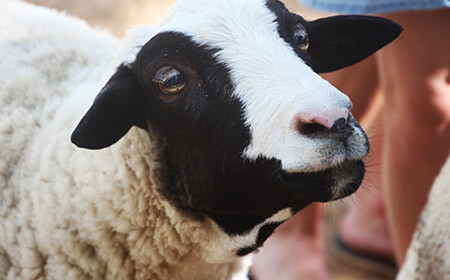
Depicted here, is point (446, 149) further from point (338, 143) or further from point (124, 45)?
point (124, 45)

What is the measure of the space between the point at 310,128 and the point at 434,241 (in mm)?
883

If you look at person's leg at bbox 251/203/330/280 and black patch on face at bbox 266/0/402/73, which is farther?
person's leg at bbox 251/203/330/280

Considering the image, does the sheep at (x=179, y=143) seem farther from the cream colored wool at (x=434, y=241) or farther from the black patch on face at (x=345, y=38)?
the cream colored wool at (x=434, y=241)

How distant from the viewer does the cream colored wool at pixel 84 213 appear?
7.17ft

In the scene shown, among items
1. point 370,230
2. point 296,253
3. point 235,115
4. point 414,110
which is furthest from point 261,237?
point 370,230

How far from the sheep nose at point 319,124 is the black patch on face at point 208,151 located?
15cm

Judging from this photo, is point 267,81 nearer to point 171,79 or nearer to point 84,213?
point 171,79

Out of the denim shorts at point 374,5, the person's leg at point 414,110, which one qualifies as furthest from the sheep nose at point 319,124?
the person's leg at point 414,110

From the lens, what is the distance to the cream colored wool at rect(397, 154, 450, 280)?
222 cm

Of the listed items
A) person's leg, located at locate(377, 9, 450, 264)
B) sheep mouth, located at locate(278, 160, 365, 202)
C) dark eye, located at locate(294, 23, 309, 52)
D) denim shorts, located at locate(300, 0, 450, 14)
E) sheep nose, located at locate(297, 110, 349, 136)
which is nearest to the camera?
sheep nose, located at locate(297, 110, 349, 136)

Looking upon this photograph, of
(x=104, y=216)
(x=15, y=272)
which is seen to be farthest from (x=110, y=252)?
(x=15, y=272)

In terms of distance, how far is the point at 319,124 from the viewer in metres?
1.72

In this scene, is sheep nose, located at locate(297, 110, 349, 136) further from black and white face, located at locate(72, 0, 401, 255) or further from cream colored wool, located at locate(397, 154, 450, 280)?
cream colored wool, located at locate(397, 154, 450, 280)

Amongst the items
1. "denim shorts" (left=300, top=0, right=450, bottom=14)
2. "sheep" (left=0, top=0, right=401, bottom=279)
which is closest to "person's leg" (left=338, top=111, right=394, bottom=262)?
"denim shorts" (left=300, top=0, right=450, bottom=14)
